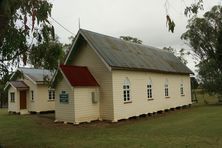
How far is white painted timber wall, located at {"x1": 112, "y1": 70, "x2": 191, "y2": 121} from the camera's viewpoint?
24.1 metres

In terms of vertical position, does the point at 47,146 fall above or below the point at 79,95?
below

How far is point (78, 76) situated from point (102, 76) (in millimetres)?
1758

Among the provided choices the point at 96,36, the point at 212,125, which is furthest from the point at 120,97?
the point at 212,125

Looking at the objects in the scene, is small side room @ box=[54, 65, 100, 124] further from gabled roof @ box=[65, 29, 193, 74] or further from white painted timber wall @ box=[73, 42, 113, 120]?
gabled roof @ box=[65, 29, 193, 74]

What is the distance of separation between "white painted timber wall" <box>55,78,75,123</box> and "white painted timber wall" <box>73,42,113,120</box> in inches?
95.5

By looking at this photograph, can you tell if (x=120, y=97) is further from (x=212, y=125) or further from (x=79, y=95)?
(x=212, y=125)

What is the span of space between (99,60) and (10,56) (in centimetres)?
1129

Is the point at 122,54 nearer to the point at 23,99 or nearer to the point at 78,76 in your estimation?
the point at 78,76

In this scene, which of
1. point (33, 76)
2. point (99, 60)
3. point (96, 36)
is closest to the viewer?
point (99, 60)

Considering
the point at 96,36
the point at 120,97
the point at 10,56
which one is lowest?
the point at 120,97

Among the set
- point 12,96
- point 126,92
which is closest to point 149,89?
point 126,92

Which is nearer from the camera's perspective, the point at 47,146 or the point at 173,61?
the point at 47,146

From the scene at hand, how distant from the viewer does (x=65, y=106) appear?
77.6 feet

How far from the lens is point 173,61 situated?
1492 inches
